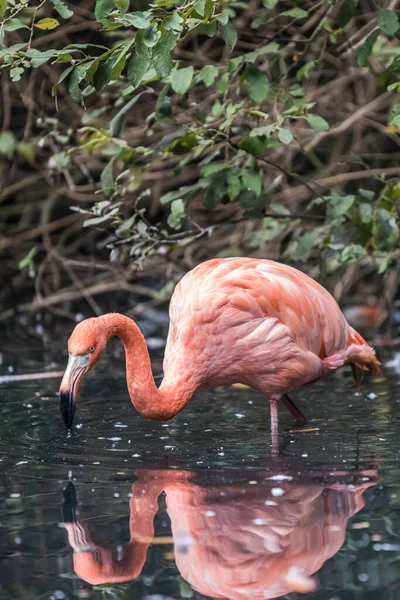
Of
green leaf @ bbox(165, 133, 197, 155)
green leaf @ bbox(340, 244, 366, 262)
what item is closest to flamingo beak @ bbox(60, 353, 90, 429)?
green leaf @ bbox(165, 133, 197, 155)

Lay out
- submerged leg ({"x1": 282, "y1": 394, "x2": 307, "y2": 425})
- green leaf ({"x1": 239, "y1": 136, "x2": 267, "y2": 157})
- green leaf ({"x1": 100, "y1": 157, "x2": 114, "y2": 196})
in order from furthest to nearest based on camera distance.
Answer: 1. green leaf ({"x1": 100, "y1": 157, "x2": 114, "y2": 196})
2. green leaf ({"x1": 239, "y1": 136, "x2": 267, "y2": 157})
3. submerged leg ({"x1": 282, "y1": 394, "x2": 307, "y2": 425})

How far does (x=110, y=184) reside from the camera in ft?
18.6

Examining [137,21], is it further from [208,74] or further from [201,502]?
[201,502]

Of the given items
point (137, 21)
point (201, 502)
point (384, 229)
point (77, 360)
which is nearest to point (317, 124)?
point (384, 229)

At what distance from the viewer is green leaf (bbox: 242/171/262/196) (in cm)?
552

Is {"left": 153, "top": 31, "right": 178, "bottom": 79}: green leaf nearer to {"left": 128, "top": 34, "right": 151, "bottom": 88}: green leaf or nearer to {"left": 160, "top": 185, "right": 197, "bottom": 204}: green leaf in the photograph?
{"left": 128, "top": 34, "right": 151, "bottom": 88}: green leaf

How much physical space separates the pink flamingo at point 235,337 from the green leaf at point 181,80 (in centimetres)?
84

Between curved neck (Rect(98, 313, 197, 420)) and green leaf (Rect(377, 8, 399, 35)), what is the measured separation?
1.68 metres

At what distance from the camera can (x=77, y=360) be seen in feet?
14.2

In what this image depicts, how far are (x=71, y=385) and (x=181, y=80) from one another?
159cm

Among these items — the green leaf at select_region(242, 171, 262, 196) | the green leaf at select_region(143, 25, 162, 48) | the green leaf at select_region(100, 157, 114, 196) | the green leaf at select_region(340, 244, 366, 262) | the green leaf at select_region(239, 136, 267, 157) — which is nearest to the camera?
the green leaf at select_region(143, 25, 162, 48)

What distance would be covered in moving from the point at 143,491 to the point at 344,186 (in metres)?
6.79

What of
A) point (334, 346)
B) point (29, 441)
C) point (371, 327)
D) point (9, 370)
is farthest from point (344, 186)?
point (29, 441)

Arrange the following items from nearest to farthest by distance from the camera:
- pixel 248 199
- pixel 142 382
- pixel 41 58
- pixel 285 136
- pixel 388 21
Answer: pixel 41 58, pixel 142 382, pixel 388 21, pixel 285 136, pixel 248 199
